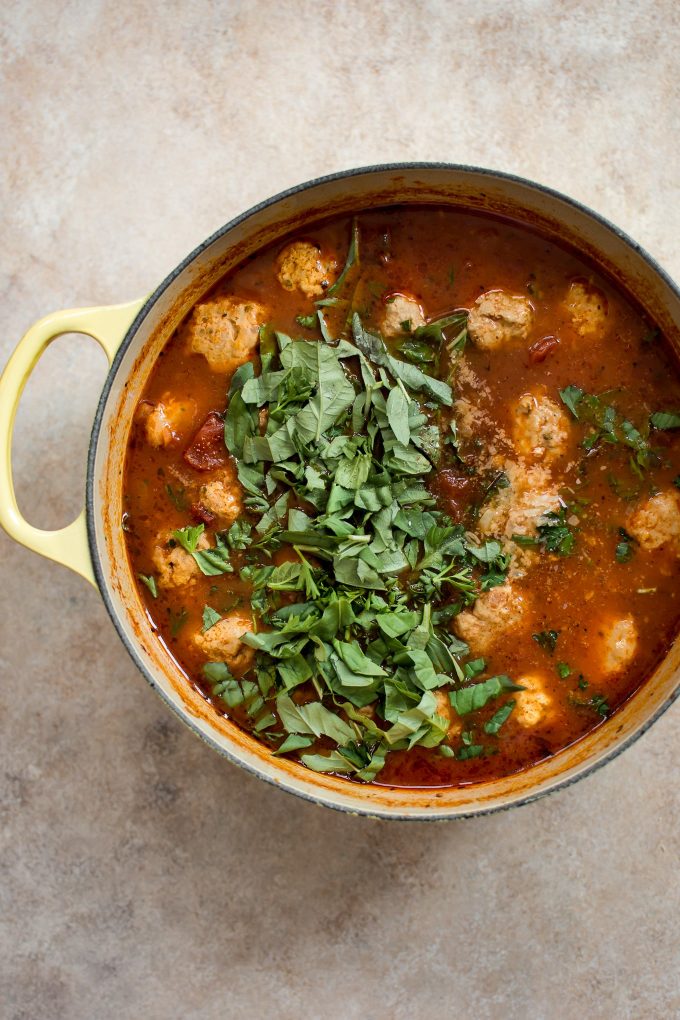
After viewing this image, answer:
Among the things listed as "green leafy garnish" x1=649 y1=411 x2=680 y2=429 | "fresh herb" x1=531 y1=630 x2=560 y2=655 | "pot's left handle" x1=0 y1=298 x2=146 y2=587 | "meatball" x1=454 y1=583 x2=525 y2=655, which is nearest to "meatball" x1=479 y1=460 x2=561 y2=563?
"meatball" x1=454 y1=583 x2=525 y2=655

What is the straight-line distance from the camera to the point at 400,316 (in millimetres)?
2686

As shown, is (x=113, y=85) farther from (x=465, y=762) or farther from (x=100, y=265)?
(x=465, y=762)

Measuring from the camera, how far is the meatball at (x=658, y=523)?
2.70 metres

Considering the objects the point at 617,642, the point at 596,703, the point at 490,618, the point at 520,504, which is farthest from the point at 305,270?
the point at 596,703

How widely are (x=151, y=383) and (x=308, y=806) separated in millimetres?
1479

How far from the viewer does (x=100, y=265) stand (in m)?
3.02

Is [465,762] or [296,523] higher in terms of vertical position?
[296,523]

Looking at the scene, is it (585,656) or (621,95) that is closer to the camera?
(585,656)

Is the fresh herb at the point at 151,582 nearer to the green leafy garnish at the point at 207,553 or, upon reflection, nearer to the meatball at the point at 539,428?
the green leafy garnish at the point at 207,553

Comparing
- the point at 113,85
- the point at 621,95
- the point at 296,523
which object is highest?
the point at 621,95

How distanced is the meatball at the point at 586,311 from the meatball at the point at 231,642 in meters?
1.33

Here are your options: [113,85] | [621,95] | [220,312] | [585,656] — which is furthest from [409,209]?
[585,656]

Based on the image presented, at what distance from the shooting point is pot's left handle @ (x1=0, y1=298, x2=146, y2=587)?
2389mm

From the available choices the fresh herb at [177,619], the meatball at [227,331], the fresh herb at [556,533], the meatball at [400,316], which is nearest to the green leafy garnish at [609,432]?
the fresh herb at [556,533]
